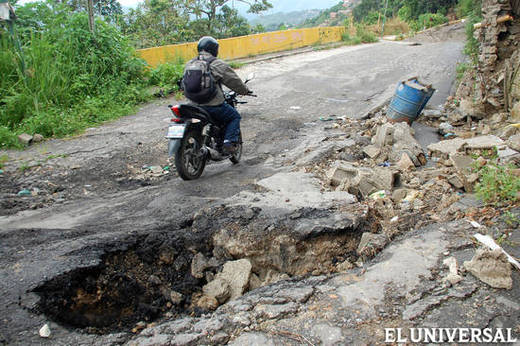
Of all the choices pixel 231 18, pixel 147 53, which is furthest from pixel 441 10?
pixel 147 53

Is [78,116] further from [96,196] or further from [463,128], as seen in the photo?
[463,128]

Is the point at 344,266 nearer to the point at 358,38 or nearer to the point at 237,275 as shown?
the point at 237,275

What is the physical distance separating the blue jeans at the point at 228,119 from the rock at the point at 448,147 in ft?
8.83

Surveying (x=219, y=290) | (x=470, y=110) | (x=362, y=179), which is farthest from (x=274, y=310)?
(x=470, y=110)

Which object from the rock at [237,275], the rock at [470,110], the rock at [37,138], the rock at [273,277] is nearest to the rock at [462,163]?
the rock at [470,110]

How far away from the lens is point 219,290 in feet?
8.89

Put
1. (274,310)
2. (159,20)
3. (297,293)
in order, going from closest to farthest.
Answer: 1. (274,310)
2. (297,293)
3. (159,20)

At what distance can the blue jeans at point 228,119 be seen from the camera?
14.8ft

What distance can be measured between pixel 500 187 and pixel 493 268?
119 cm

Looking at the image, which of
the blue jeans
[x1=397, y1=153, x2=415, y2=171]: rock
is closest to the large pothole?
the blue jeans

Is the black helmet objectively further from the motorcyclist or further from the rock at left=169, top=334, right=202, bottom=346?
the rock at left=169, top=334, right=202, bottom=346

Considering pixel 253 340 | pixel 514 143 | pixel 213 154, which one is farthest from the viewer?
pixel 213 154

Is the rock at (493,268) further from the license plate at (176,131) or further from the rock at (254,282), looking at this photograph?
the license plate at (176,131)

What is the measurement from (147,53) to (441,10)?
973 inches
